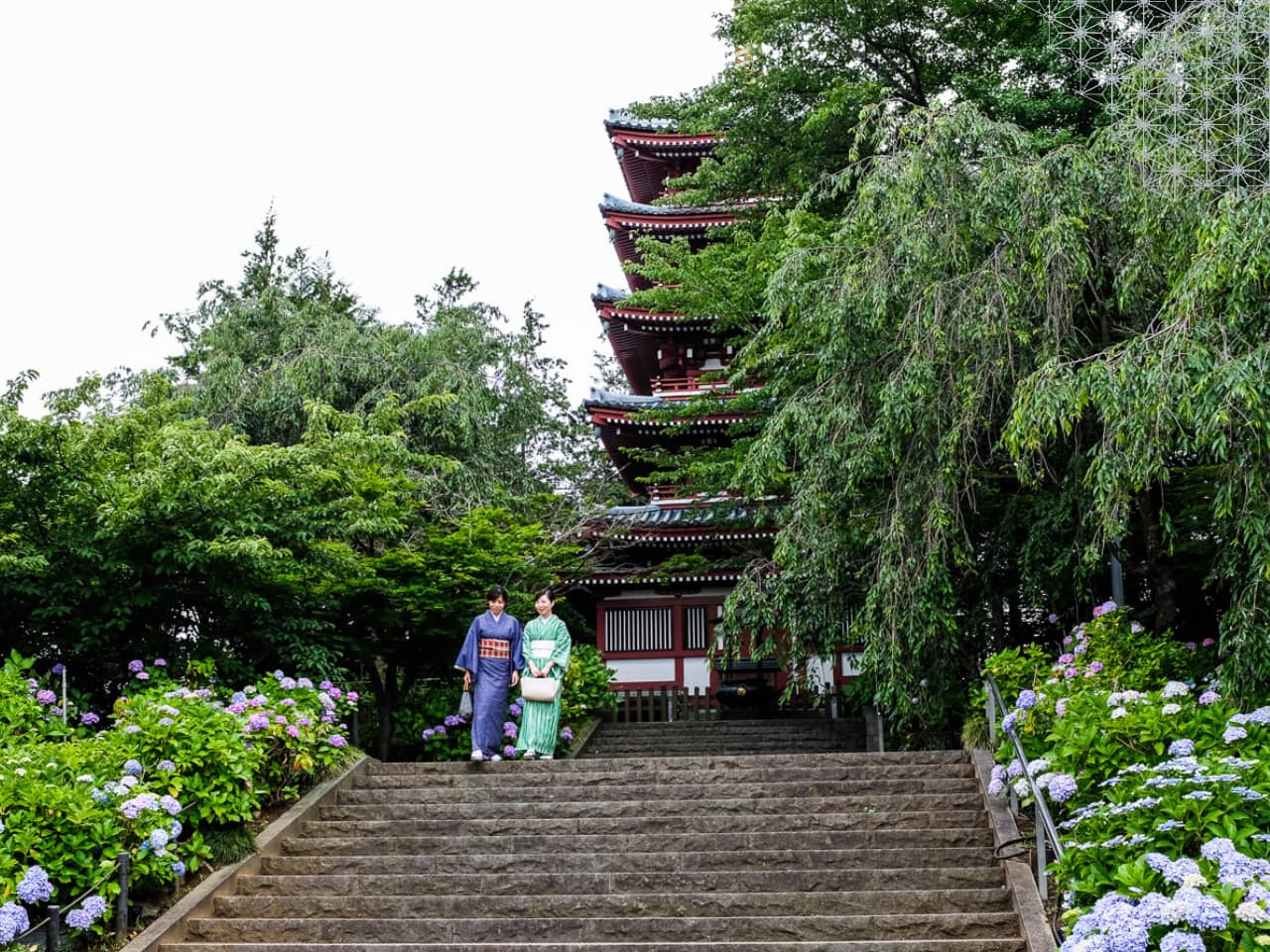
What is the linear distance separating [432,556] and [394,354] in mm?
9018

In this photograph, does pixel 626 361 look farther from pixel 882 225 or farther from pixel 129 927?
pixel 129 927

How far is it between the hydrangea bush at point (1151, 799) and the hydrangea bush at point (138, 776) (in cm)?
509

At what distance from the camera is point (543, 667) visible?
39.2 ft

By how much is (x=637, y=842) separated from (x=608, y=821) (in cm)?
42

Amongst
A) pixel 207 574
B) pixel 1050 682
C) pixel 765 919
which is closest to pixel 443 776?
pixel 207 574

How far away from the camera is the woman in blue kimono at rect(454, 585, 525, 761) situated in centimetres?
1189

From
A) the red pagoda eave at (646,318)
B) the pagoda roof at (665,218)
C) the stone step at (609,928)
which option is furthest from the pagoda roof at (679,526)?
the stone step at (609,928)

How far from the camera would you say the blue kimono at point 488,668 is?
39.0 feet

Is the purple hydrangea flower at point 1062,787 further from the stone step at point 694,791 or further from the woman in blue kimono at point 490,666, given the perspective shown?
the woman in blue kimono at point 490,666

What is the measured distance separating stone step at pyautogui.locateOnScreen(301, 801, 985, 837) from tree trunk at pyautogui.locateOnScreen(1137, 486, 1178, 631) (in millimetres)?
2711

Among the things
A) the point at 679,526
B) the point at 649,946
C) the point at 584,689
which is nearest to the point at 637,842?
the point at 649,946

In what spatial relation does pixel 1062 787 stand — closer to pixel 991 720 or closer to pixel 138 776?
pixel 991 720

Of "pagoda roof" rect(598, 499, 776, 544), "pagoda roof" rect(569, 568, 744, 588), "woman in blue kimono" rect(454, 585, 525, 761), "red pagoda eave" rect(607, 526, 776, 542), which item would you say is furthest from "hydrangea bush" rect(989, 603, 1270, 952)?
"pagoda roof" rect(569, 568, 744, 588)

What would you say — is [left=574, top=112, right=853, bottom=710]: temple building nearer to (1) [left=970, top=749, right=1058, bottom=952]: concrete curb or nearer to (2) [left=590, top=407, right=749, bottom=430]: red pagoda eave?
(2) [left=590, top=407, right=749, bottom=430]: red pagoda eave
